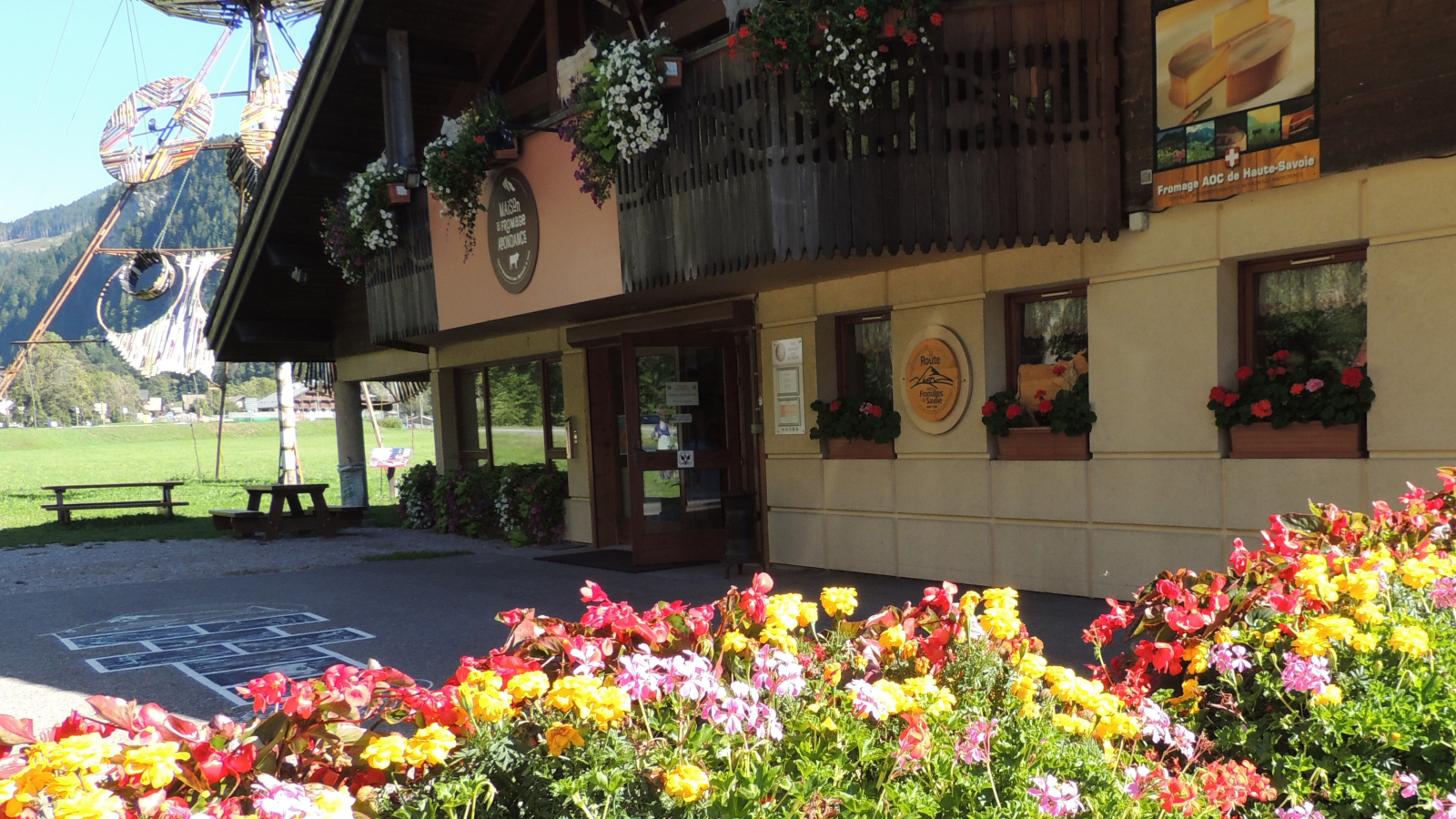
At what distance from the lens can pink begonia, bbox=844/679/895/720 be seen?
7.61ft

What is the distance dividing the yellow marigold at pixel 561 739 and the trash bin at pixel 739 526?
7.19 meters

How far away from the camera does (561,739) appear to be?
2.25 metres

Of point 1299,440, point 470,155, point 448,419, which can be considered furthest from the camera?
point 448,419

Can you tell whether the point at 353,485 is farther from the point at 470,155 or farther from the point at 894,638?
the point at 894,638

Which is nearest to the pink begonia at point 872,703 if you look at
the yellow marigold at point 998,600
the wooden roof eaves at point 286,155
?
the yellow marigold at point 998,600

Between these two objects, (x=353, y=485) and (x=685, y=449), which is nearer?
(x=685, y=449)

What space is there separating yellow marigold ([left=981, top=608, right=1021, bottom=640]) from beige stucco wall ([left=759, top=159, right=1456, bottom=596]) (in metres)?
4.20

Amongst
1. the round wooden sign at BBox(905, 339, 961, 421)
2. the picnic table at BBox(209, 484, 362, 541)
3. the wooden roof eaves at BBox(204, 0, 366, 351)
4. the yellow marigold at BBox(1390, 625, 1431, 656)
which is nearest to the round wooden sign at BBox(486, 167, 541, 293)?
the wooden roof eaves at BBox(204, 0, 366, 351)

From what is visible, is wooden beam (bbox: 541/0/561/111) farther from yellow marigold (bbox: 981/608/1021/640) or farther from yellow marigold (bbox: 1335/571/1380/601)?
yellow marigold (bbox: 1335/571/1380/601)

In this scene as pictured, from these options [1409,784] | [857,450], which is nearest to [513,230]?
[857,450]

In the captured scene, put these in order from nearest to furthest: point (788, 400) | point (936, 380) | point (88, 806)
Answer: point (88, 806) < point (936, 380) < point (788, 400)

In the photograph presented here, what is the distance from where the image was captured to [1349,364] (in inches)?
250

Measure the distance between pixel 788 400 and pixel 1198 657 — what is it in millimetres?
6760

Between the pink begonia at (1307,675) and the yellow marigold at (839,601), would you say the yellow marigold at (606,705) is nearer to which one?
the yellow marigold at (839,601)
